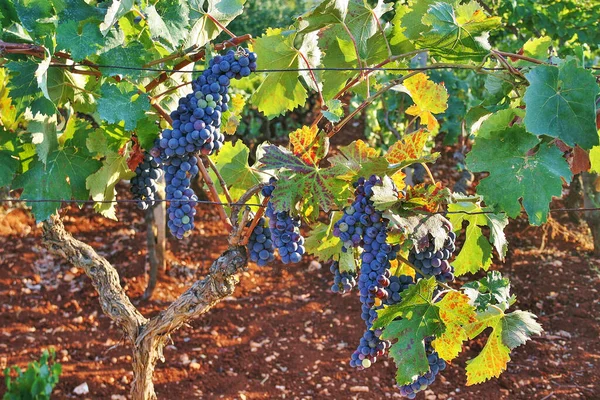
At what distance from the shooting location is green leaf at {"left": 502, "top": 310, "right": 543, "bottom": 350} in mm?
2074

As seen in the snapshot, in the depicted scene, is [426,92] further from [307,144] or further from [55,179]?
[55,179]

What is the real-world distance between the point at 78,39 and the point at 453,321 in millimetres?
1362

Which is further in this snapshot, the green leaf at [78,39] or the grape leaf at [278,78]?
the grape leaf at [278,78]

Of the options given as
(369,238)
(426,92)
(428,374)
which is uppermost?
(426,92)

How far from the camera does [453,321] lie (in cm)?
200

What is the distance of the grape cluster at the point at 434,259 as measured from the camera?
2018 millimetres

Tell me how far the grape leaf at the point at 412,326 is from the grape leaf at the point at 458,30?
2.36 feet

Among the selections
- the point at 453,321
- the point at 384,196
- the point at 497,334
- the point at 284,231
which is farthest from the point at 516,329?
the point at 284,231

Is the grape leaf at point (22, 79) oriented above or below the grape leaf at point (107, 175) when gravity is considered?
above

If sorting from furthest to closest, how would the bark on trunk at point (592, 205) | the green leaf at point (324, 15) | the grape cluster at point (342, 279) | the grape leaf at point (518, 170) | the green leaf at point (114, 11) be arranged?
the bark on trunk at point (592, 205) < the grape cluster at point (342, 279) < the green leaf at point (324, 15) < the green leaf at point (114, 11) < the grape leaf at point (518, 170)

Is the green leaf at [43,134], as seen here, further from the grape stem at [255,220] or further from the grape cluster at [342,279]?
the grape cluster at [342,279]

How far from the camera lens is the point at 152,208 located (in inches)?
182

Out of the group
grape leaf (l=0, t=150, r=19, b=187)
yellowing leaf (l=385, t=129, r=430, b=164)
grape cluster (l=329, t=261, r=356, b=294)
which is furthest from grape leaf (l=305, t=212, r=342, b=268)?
grape leaf (l=0, t=150, r=19, b=187)

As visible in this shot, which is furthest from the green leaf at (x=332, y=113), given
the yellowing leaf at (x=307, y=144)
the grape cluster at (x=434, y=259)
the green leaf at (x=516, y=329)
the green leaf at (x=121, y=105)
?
the green leaf at (x=516, y=329)
